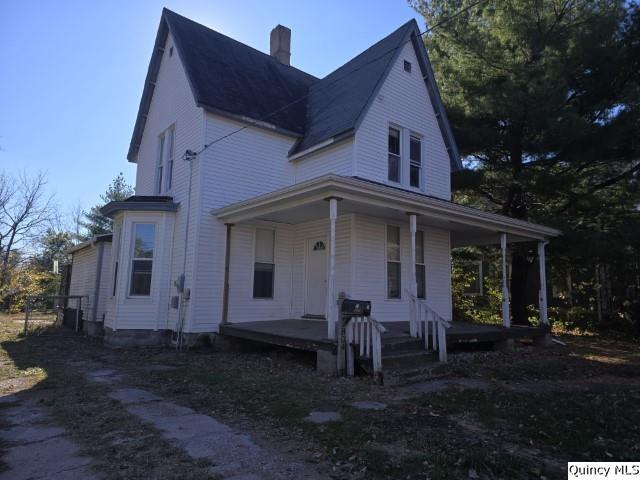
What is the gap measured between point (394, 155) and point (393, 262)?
293 cm

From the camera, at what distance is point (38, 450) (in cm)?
413

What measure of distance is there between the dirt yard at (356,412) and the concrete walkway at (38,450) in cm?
8

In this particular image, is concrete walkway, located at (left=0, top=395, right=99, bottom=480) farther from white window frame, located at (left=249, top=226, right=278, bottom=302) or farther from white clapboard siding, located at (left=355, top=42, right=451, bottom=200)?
white clapboard siding, located at (left=355, top=42, right=451, bottom=200)

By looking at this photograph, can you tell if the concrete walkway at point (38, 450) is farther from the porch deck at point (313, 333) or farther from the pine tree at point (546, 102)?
the pine tree at point (546, 102)

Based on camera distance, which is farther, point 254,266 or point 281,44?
point 281,44

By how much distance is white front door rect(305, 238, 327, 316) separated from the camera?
1115 cm

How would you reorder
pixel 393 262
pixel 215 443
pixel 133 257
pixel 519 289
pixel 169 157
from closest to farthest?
pixel 215 443 → pixel 133 257 → pixel 393 262 → pixel 169 157 → pixel 519 289

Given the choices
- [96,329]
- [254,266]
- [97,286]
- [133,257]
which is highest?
[133,257]

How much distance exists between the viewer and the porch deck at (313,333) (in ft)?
26.2

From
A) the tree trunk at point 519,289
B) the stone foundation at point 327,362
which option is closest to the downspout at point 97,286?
the stone foundation at point 327,362

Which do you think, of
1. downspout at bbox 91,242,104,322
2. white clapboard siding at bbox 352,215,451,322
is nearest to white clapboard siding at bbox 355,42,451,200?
white clapboard siding at bbox 352,215,451,322

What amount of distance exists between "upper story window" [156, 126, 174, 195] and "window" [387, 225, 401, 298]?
20.2 ft

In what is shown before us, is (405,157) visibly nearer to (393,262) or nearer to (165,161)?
(393,262)

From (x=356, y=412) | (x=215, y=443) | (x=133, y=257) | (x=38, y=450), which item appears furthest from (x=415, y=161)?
(x=38, y=450)
